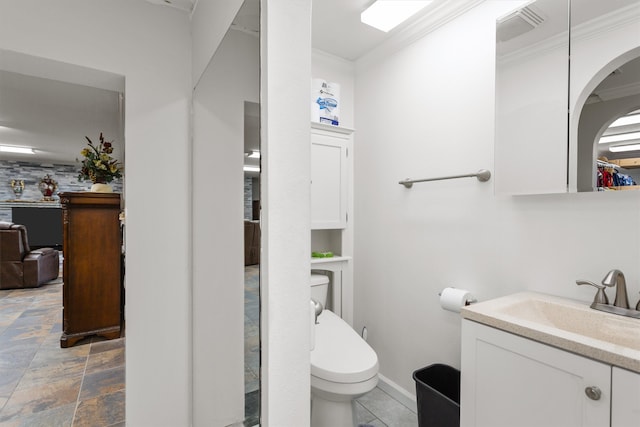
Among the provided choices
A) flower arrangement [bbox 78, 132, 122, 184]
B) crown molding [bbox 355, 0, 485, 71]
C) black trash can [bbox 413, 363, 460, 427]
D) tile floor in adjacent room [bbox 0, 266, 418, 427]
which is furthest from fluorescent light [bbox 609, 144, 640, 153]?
flower arrangement [bbox 78, 132, 122, 184]

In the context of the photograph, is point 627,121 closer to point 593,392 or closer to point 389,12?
point 593,392

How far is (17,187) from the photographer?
20.7 ft

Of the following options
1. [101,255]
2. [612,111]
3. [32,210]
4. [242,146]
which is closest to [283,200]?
[242,146]

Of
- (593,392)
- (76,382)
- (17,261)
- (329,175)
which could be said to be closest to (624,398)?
(593,392)

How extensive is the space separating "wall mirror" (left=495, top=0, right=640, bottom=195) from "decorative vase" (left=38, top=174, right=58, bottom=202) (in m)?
8.18

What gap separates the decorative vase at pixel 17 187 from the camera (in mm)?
6270

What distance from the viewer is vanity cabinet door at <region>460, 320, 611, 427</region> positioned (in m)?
0.94

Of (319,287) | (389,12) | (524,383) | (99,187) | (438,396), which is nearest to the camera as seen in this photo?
(524,383)

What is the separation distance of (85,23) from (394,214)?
6.51 feet

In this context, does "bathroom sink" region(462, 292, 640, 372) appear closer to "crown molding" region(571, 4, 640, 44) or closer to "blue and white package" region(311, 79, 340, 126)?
"crown molding" region(571, 4, 640, 44)

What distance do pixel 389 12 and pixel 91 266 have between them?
10.8 ft

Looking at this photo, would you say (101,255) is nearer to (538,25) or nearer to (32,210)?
(538,25)

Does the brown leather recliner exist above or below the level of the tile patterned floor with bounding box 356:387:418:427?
above

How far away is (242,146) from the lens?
3.77ft
